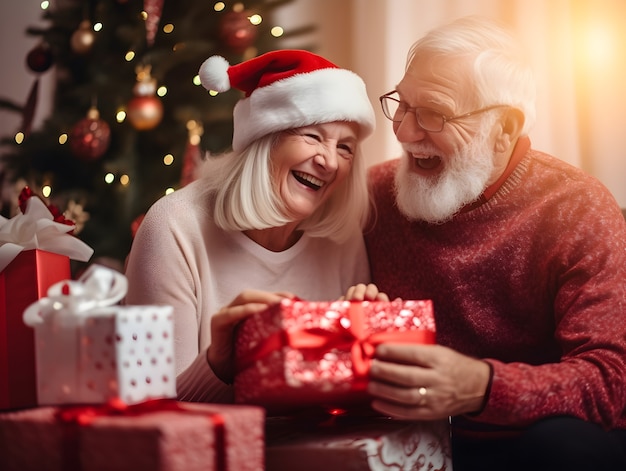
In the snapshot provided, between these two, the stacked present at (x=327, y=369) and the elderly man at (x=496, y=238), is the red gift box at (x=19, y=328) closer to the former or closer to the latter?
the stacked present at (x=327, y=369)

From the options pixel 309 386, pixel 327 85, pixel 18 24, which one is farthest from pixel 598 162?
pixel 18 24

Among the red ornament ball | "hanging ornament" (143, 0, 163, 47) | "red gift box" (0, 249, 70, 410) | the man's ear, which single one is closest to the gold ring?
the man's ear

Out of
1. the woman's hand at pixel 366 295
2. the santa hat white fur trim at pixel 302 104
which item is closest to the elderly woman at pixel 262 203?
the santa hat white fur trim at pixel 302 104

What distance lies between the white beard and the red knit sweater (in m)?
0.05

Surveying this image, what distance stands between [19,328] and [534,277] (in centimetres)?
116

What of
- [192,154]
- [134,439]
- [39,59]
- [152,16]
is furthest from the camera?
[39,59]

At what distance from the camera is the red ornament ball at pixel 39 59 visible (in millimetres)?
3211

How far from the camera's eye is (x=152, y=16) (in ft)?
10.1

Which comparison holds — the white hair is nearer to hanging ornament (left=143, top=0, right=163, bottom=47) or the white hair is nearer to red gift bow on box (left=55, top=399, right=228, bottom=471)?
red gift bow on box (left=55, top=399, right=228, bottom=471)

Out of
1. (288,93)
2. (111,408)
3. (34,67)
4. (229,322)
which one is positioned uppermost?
(34,67)

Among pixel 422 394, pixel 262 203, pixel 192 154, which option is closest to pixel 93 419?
pixel 422 394

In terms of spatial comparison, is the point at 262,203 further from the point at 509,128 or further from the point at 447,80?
the point at 509,128

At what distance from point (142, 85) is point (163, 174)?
1.24 feet

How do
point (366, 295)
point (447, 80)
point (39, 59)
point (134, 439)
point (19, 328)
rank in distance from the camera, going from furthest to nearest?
point (39, 59) → point (447, 80) → point (19, 328) → point (366, 295) → point (134, 439)
